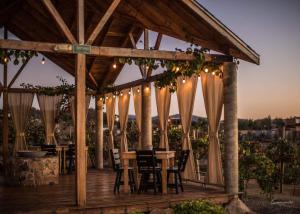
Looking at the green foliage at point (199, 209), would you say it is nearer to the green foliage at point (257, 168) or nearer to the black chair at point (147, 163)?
the black chair at point (147, 163)

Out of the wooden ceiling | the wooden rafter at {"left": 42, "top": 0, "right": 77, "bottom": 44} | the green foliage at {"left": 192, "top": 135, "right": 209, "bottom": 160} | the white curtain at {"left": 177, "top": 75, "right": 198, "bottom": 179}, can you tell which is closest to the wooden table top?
the white curtain at {"left": 177, "top": 75, "right": 198, "bottom": 179}

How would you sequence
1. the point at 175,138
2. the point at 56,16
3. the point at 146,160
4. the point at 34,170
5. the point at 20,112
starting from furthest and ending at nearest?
the point at 20,112
the point at 175,138
the point at 34,170
the point at 146,160
the point at 56,16

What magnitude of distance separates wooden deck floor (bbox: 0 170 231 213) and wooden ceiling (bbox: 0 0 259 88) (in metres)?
2.62

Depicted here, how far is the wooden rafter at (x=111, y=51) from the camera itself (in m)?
6.36

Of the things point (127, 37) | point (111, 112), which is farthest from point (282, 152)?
point (111, 112)

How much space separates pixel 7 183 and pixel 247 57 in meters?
5.93

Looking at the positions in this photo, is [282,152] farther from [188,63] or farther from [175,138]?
[188,63]

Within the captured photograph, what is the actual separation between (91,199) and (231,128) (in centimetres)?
276

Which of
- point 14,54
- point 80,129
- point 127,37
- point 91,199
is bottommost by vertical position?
point 91,199

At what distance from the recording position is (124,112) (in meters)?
12.8

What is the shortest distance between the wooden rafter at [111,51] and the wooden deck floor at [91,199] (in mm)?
2353

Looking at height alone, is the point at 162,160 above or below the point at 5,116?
below

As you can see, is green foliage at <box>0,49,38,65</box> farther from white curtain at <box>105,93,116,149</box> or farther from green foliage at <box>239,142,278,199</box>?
white curtain at <box>105,93,116,149</box>

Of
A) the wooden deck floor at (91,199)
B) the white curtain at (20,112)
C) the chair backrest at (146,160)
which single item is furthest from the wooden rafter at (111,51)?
the white curtain at (20,112)
